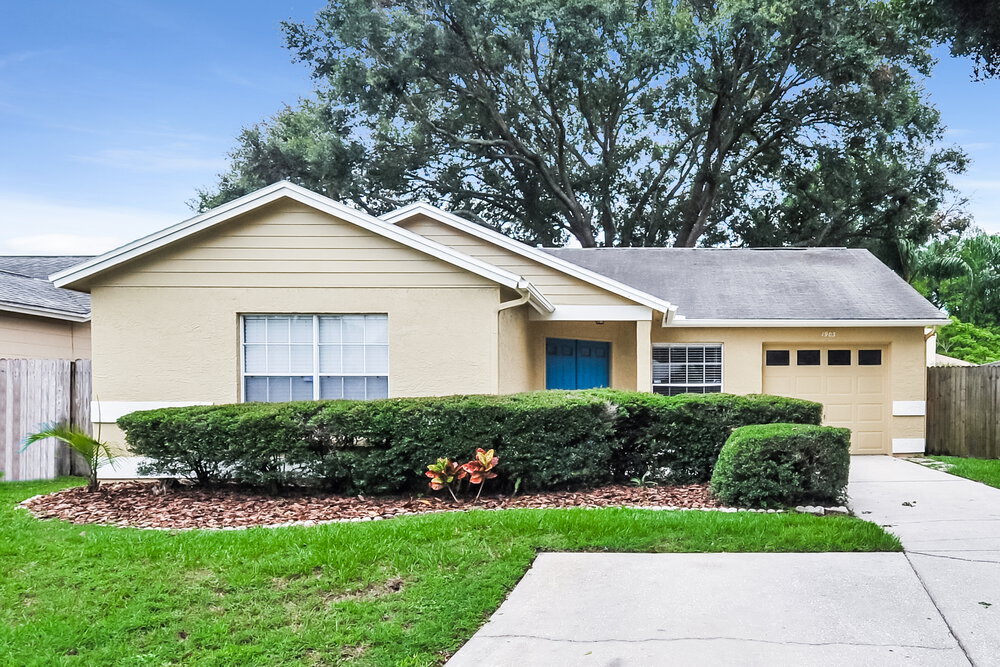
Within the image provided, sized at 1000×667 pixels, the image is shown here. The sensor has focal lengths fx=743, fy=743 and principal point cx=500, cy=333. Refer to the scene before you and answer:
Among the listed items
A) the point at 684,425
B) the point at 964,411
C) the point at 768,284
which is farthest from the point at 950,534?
the point at 768,284

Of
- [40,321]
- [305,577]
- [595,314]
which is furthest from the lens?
[40,321]

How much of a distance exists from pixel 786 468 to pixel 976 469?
18.9 ft

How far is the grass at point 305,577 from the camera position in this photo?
13.9ft

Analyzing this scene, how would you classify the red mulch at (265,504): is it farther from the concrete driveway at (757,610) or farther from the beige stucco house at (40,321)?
the beige stucco house at (40,321)

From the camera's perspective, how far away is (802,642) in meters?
4.15

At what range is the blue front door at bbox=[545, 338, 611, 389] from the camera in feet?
45.6

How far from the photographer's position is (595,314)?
1296cm

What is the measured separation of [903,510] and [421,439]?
5.21 m

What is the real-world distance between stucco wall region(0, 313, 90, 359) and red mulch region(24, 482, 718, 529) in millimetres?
5581

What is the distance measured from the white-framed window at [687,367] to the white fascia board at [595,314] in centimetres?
145

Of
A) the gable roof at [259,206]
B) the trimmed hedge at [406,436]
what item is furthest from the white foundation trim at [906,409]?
the gable roof at [259,206]

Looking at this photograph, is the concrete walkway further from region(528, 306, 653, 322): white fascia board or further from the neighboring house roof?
the neighboring house roof

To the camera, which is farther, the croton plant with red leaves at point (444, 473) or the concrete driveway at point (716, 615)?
the croton plant with red leaves at point (444, 473)

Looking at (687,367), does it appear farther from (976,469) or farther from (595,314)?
(976,469)
